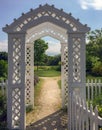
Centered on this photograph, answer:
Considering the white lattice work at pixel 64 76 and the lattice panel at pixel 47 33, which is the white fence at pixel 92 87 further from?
the lattice panel at pixel 47 33

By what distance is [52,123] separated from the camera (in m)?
8.86

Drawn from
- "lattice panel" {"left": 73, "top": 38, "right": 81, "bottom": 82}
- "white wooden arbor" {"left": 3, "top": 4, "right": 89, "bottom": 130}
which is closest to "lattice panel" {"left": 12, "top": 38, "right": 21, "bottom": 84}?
"white wooden arbor" {"left": 3, "top": 4, "right": 89, "bottom": 130}

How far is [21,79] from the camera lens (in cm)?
814

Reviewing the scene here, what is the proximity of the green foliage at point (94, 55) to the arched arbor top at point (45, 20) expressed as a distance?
19.0 meters

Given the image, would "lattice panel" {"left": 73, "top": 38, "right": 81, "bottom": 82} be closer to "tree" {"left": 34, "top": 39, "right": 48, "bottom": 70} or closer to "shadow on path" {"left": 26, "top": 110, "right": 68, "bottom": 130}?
"shadow on path" {"left": 26, "top": 110, "right": 68, "bottom": 130}

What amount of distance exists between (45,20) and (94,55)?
22.0 metres

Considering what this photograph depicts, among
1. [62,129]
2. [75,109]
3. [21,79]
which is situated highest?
[21,79]

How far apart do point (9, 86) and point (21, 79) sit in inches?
16.5

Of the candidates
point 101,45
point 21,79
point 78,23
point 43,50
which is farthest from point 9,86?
point 43,50

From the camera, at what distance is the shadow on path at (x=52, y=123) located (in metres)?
8.36

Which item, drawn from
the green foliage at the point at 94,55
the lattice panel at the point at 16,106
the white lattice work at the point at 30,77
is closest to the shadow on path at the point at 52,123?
the lattice panel at the point at 16,106

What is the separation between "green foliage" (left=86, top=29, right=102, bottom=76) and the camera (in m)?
27.5

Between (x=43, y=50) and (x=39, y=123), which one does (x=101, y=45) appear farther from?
(x=39, y=123)

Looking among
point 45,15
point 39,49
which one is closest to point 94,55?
point 39,49
